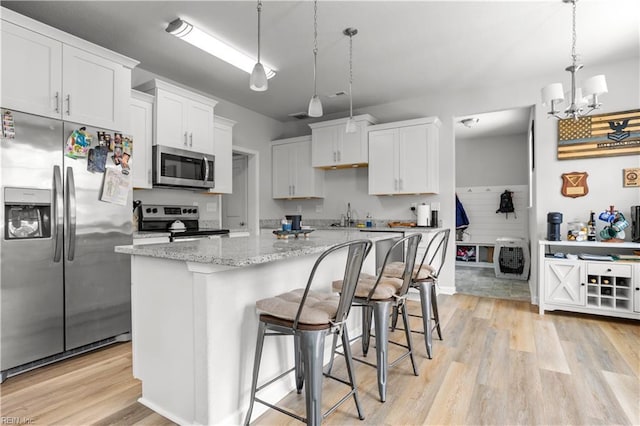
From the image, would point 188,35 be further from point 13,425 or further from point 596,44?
point 596,44

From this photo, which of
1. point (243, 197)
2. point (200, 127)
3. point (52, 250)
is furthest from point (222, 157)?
point (52, 250)

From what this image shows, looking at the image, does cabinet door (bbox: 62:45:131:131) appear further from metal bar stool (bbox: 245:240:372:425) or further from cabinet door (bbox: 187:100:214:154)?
metal bar stool (bbox: 245:240:372:425)

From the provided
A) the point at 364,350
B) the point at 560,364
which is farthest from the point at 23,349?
the point at 560,364

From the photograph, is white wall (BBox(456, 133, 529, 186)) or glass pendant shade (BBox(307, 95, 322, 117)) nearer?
glass pendant shade (BBox(307, 95, 322, 117))

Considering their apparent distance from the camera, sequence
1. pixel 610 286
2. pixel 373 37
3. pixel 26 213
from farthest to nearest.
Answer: pixel 610 286
pixel 373 37
pixel 26 213

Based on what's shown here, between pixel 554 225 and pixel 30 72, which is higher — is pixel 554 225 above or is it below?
below

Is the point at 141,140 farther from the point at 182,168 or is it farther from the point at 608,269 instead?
the point at 608,269

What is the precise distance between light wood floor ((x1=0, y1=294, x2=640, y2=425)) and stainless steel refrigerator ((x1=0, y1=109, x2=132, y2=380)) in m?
0.22

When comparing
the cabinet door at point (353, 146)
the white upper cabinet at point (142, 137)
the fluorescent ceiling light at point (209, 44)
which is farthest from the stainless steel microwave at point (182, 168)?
the cabinet door at point (353, 146)

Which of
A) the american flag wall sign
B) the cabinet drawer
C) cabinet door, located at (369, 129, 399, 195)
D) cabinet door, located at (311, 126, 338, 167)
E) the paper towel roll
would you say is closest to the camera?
the cabinet drawer

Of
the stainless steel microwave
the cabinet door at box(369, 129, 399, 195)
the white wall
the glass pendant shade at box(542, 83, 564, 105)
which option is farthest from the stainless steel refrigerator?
the white wall

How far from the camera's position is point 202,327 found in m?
1.56

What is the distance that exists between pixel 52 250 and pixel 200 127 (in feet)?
6.90

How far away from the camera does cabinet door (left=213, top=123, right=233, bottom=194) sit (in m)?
4.37
